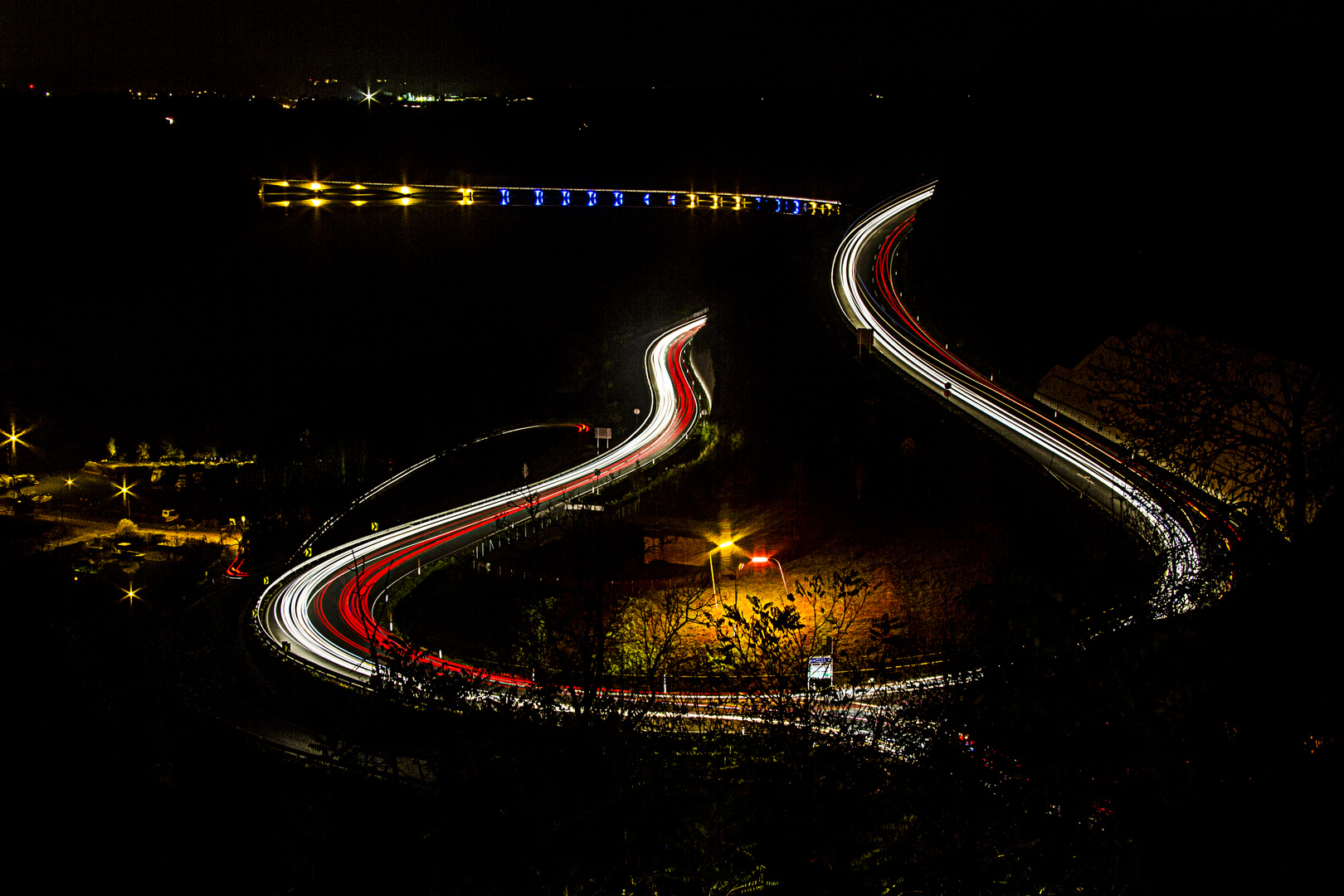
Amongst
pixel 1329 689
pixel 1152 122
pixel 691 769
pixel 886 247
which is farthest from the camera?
pixel 886 247

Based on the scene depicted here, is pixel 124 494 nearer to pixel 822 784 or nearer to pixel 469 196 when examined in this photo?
pixel 469 196

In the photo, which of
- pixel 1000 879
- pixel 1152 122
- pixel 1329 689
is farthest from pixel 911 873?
pixel 1152 122

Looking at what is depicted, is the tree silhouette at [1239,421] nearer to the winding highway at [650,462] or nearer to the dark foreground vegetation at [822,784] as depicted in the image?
the winding highway at [650,462]

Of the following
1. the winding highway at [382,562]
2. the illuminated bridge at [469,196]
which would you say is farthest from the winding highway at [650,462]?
the illuminated bridge at [469,196]

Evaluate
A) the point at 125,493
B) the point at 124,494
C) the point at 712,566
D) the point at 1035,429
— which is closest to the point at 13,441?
the point at 124,494

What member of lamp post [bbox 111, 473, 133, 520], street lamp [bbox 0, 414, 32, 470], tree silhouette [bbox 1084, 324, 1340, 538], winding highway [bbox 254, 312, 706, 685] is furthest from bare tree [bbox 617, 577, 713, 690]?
street lamp [bbox 0, 414, 32, 470]

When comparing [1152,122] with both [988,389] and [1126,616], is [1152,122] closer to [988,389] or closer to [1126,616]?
[988,389]
